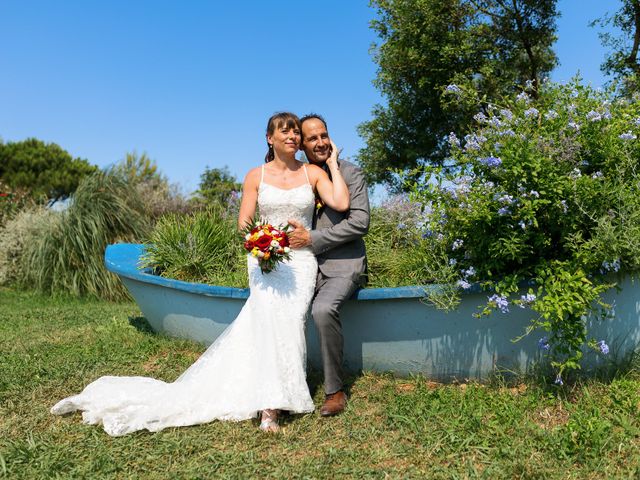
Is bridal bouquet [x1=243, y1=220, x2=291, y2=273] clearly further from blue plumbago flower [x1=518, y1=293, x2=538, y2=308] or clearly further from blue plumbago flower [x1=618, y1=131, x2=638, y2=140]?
blue plumbago flower [x1=618, y1=131, x2=638, y2=140]

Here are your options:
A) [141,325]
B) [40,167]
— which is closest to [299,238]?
[141,325]

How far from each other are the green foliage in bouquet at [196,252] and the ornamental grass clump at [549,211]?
2.17 metres

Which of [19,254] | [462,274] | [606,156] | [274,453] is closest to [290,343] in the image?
[274,453]

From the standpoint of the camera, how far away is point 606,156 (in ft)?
11.0

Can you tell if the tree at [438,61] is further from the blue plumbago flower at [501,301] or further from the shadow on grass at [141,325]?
the blue plumbago flower at [501,301]

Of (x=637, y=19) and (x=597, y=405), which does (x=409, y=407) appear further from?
(x=637, y=19)

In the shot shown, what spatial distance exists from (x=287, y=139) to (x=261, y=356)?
1.43 metres

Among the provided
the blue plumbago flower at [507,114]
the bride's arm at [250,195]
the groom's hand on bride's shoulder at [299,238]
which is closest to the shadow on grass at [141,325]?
the bride's arm at [250,195]

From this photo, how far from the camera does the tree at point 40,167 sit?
2209cm

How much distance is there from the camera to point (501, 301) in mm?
→ 3084

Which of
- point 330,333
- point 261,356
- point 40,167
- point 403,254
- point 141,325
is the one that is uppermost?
point 40,167

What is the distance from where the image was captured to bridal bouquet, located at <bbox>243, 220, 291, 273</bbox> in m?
3.35

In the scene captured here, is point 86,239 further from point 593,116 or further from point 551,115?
point 593,116

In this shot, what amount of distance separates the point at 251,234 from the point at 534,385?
1.97 metres
